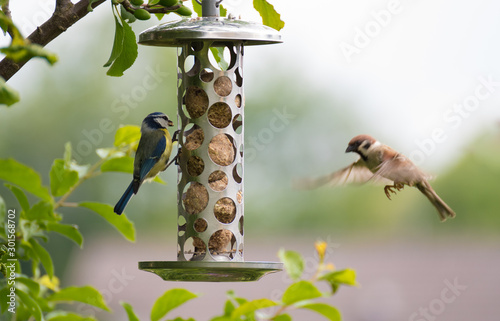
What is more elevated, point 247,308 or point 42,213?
point 42,213

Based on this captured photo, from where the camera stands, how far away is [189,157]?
293 centimetres

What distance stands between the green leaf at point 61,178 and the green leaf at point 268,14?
0.91 metres

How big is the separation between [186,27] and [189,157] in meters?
0.55

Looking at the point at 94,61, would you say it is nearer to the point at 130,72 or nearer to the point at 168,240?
the point at 130,72

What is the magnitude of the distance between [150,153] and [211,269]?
0.66m

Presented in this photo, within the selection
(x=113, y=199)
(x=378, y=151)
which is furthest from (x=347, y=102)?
(x=378, y=151)

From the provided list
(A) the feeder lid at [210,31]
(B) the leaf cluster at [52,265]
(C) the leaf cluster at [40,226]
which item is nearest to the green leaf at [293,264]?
(B) the leaf cluster at [52,265]

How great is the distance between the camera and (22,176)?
2275 millimetres

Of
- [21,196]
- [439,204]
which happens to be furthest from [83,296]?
[439,204]

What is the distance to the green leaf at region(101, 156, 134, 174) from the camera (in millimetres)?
2758

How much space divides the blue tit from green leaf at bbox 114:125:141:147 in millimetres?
34

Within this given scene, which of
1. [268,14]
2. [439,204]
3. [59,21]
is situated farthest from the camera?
[439,204]

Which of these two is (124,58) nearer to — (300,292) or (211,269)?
(211,269)

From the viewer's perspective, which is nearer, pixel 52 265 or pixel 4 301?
pixel 4 301
